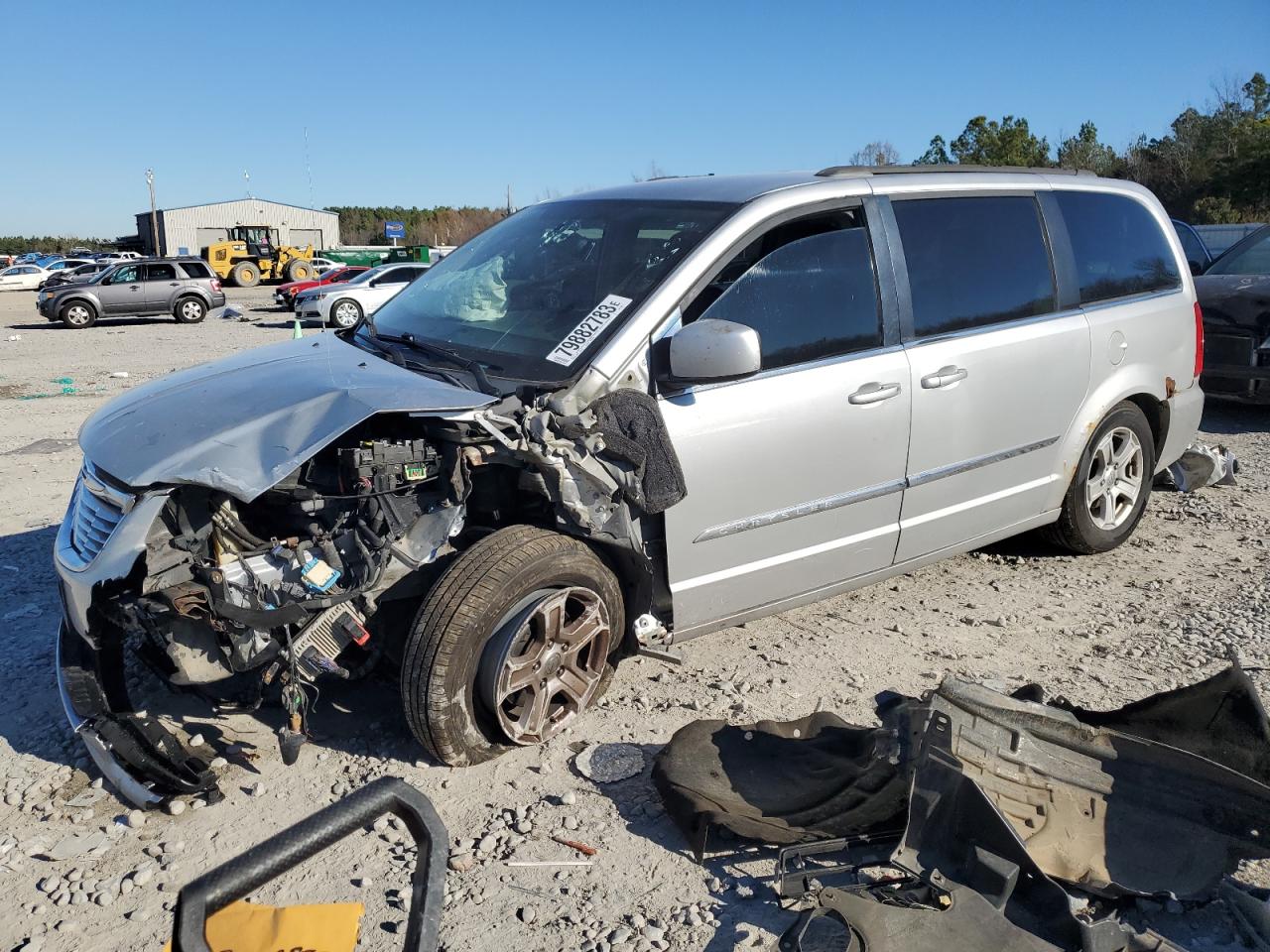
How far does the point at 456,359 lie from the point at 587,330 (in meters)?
0.53

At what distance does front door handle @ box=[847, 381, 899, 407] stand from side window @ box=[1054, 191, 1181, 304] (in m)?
1.46

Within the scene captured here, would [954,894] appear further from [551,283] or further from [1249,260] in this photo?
[1249,260]

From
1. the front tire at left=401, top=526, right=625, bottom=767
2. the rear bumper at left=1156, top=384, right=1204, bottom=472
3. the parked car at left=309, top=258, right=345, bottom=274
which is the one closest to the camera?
the front tire at left=401, top=526, right=625, bottom=767

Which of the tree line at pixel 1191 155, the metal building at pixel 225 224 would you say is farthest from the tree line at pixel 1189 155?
the metal building at pixel 225 224

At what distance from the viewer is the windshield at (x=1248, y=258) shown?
8766 mm

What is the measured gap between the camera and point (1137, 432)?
16.6 ft

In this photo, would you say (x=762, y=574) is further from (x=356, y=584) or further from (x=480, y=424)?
(x=356, y=584)

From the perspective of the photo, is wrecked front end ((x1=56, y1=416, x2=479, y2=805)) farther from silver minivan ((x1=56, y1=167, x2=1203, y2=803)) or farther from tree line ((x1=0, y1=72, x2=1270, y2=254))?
tree line ((x1=0, y1=72, x2=1270, y2=254))

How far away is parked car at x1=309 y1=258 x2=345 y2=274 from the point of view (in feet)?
126

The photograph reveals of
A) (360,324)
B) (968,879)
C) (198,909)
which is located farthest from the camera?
(360,324)

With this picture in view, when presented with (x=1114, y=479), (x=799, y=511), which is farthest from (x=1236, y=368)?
(x=799, y=511)

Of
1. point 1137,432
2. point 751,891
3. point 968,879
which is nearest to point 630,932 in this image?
point 751,891

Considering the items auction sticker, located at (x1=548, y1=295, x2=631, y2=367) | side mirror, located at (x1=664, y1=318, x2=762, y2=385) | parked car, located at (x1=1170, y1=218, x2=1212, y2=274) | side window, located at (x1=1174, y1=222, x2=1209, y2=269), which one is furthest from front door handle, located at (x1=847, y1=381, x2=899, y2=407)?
side window, located at (x1=1174, y1=222, x2=1209, y2=269)

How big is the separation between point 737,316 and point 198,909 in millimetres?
2717
